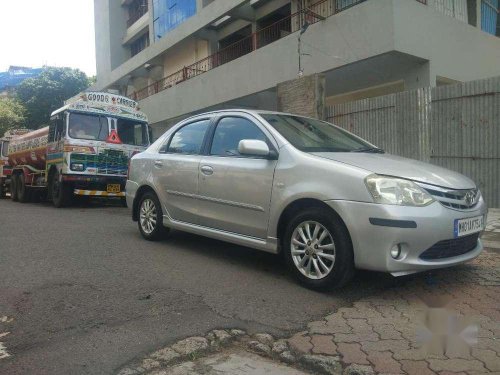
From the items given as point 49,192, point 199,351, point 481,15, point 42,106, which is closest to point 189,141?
point 199,351

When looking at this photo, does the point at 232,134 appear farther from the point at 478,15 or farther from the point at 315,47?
the point at 478,15

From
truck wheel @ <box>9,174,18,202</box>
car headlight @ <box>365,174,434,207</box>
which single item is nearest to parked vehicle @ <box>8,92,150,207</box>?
truck wheel @ <box>9,174,18,202</box>

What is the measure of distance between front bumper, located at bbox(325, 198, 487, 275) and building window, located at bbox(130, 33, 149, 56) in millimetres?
27300

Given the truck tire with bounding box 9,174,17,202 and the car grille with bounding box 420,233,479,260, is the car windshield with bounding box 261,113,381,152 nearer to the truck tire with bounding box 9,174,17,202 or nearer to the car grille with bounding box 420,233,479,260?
the car grille with bounding box 420,233,479,260

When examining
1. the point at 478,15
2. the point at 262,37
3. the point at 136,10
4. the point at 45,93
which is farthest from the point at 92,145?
the point at 45,93

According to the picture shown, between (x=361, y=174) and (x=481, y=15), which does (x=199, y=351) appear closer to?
(x=361, y=174)

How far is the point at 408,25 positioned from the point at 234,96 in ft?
23.2

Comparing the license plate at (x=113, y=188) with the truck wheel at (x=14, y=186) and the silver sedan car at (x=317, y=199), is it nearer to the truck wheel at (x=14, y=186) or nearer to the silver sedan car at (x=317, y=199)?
the truck wheel at (x=14, y=186)

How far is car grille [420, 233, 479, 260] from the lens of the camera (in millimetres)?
3686

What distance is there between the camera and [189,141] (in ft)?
18.3

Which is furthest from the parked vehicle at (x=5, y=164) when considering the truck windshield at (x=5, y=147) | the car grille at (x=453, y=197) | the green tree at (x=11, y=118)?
the green tree at (x=11, y=118)

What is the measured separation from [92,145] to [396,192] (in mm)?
8684

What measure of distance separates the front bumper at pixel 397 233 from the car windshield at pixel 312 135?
3.12 ft

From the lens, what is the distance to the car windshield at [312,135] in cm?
450
